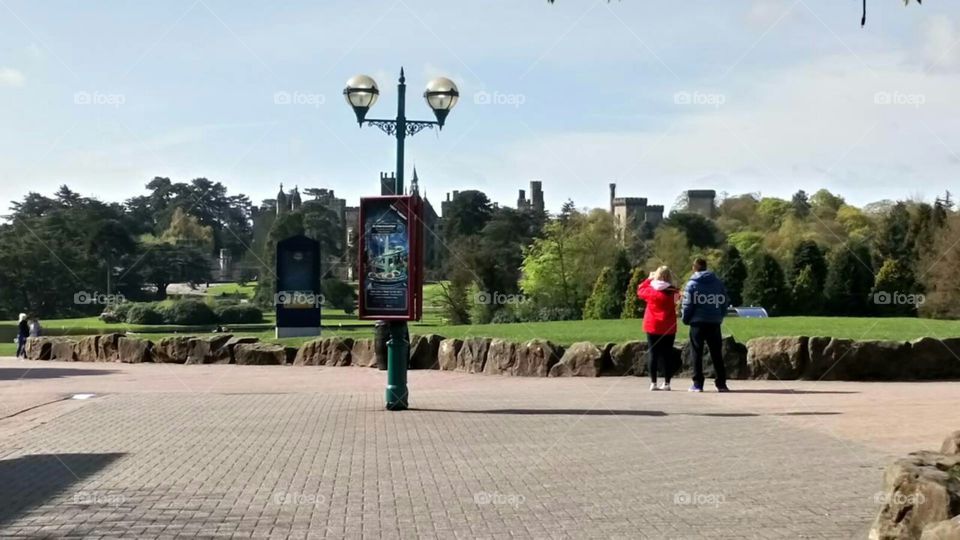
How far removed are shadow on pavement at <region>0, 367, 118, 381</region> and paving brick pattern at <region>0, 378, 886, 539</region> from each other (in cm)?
1105

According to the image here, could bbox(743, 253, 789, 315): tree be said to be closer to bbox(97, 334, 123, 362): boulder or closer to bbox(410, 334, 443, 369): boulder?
bbox(97, 334, 123, 362): boulder

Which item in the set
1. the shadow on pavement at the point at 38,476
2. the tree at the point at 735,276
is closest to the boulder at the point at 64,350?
the shadow on pavement at the point at 38,476

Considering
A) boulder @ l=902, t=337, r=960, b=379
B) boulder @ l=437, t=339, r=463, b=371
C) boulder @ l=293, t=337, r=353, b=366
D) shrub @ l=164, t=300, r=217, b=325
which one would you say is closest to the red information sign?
boulder @ l=437, t=339, r=463, b=371

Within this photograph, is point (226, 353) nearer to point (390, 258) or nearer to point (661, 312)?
point (661, 312)

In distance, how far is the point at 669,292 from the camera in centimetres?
1780

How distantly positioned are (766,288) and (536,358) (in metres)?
40.9

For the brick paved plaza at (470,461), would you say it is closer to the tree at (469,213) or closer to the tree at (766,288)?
the tree at (766,288)

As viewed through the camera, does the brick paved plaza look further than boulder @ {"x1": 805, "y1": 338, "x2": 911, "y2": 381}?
No

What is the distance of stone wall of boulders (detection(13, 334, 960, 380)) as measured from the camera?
1933cm

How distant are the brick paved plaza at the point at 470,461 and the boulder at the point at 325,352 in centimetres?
873

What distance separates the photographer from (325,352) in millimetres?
28094

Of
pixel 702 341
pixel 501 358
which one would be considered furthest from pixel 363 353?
pixel 702 341

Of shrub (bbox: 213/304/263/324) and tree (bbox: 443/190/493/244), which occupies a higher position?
tree (bbox: 443/190/493/244)

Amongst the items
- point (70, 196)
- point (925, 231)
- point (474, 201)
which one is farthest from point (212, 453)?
point (70, 196)
